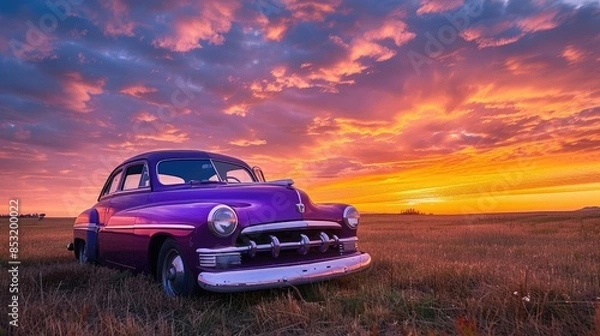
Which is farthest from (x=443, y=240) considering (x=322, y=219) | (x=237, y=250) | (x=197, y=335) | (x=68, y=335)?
(x=68, y=335)

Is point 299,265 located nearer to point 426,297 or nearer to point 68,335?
point 426,297

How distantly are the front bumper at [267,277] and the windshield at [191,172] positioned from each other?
1997 millimetres

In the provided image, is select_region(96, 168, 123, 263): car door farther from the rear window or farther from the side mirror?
the side mirror

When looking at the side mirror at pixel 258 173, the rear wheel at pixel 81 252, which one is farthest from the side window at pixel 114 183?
the side mirror at pixel 258 173

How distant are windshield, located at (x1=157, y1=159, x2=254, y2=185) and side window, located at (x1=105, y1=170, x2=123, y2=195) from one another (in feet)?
4.55

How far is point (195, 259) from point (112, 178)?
3888 mm

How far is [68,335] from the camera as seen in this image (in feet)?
10.8

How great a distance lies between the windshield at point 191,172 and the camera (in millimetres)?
6102

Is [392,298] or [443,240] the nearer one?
[392,298]

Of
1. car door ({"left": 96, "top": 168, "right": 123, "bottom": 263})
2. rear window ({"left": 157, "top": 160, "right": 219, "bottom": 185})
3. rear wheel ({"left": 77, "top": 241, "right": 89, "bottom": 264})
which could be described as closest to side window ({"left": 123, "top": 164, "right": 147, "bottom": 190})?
car door ({"left": 96, "top": 168, "right": 123, "bottom": 263})

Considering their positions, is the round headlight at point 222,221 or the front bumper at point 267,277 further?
the round headlight at point 222,221

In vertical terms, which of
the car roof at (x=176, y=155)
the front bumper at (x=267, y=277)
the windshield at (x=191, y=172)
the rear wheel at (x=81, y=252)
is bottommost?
the front bumper at (x=267, y=277)

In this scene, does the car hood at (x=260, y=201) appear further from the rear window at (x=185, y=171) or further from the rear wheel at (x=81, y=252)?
the rear wheel at (x=81, y=252)

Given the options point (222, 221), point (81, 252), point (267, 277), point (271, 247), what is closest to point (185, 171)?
point (222, 221)
